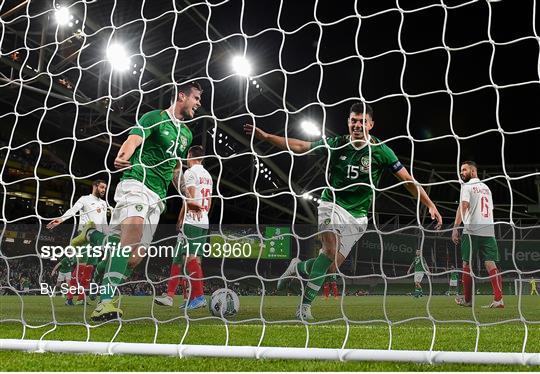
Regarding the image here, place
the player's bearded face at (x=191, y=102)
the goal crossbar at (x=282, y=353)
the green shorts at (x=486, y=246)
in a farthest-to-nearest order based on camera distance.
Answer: the green shorts at (x=486, y=246) < the player's bearded face at (x=191, y=102) < the goal crossbar at (x=282, y=353)

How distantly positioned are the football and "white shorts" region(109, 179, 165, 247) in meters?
0.52

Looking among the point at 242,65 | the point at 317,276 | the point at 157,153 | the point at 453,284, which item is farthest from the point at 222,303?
the point at 453,284

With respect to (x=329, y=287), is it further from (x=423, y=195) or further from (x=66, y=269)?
(x=423, y=195)

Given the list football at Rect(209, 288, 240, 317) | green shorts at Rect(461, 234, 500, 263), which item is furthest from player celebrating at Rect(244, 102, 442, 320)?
green shorts at Rect(461, 234, 500, 263)

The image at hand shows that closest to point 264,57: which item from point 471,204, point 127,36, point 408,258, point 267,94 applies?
point 267,94

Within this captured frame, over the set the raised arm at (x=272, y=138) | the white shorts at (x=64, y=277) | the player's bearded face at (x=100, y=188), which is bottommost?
the white shorts at (x=64, y=277)

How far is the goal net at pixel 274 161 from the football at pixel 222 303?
25 millimetres

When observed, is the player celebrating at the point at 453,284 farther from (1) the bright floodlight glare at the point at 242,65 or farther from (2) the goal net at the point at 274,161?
(1) the bright floodlight glare at the point at 242,65

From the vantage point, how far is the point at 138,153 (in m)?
2.77

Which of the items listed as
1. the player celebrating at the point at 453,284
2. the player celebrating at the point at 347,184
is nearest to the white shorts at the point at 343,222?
the player celebrating at the point at 347,184

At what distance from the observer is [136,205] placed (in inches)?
107

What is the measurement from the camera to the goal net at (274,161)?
217 cm

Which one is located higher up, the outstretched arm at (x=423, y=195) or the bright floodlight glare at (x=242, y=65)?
the bright floodlight glare at (x=242, y=65)

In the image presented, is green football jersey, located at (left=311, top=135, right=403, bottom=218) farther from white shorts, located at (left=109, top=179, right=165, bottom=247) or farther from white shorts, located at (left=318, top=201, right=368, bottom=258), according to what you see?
white shorts, located at (left=109, top=179, right=165, bottom=247)
